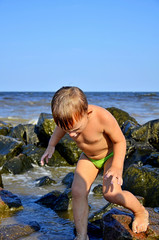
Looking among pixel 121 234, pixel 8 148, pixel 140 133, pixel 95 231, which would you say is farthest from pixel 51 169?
pixel 121 234

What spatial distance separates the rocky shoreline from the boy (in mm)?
189

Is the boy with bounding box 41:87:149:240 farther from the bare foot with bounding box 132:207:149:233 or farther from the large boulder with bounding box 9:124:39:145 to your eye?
the large boulder with bounding box 9:124:39:145

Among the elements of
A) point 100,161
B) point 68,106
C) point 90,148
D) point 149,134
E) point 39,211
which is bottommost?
point 39,211

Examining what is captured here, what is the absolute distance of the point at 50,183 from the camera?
17.4 feet

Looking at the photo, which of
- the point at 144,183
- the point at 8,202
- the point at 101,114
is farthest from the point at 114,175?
the point at 8,202

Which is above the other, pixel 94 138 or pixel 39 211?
pixel 94 138

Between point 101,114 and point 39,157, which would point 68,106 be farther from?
point 39,157

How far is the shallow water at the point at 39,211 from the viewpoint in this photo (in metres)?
3.37

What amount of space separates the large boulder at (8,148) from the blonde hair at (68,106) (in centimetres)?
410

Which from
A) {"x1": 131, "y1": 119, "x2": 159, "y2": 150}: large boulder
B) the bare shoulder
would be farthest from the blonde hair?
{"x1": 131, "y1": 119, "x2": 159, "y2": 150}: large boulder

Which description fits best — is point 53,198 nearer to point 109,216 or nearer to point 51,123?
point 109,216

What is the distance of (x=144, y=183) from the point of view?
3980mm

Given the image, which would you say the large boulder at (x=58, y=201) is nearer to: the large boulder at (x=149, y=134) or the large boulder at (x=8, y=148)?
the large boulder at (x=8, y=148)

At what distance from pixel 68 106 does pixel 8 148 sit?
447cm
